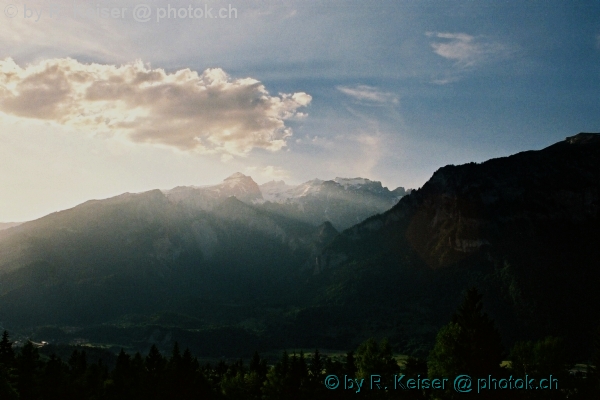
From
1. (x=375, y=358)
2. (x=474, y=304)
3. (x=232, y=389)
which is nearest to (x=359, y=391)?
(x=375, y=358)

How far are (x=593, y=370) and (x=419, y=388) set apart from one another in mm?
27325

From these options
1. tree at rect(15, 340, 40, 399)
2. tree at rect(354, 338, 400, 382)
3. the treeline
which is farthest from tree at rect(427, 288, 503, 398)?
tree at rect(15, 340, 40, 399)

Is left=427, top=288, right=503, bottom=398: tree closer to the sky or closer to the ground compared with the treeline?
closer to the sky

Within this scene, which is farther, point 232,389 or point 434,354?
point 232,389

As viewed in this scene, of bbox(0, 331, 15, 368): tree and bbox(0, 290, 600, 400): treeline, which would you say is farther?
bbox(0, 331, 15, 368): tree

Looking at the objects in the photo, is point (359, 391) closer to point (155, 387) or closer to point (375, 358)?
point (375, 358)

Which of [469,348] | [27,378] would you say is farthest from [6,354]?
[469,348]

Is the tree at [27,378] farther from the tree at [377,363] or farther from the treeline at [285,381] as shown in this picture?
the tree at [377,363]

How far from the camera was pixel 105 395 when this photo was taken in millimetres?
99500

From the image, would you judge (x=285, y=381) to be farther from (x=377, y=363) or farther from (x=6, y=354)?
(x=6, y=354)

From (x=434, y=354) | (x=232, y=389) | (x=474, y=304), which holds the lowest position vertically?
(x=232, y=389)

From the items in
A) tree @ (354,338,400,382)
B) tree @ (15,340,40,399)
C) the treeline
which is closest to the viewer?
the treeline

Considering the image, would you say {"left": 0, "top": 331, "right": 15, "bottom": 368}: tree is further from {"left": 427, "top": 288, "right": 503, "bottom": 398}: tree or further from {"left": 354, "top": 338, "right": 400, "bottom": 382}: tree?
{"left": 427, "top": 288, "right": 503, "bottom": 398}: tree

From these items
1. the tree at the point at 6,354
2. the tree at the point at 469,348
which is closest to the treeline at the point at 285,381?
the tree at the point at 6,354
